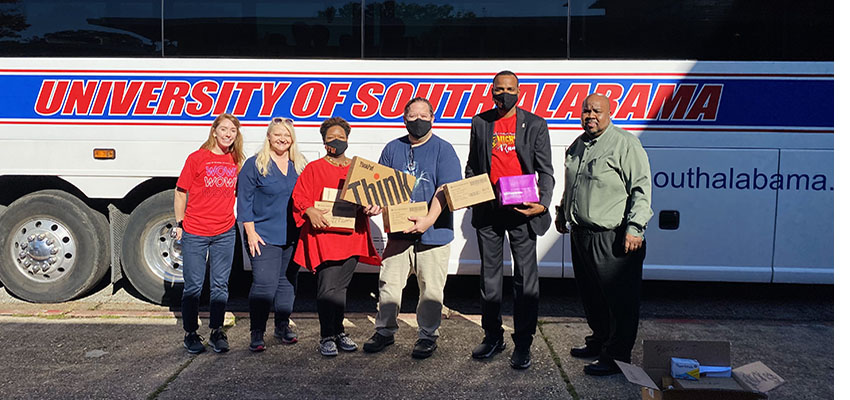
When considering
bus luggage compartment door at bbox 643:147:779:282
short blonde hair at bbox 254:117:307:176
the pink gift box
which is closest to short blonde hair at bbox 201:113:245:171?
short blonde hair at bbox 254:117:307:176

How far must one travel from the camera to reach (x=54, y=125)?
20.2 feet

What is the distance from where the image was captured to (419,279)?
4.86 m

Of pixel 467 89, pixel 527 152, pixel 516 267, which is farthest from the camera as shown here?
pixel 467 89

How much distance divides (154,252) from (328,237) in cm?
258

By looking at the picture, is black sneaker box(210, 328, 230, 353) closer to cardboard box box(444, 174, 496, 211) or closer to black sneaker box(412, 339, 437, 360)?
black sneaker box(412, 339, 437, 360)

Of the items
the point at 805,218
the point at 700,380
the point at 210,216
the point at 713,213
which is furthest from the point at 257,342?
the point at 805,218

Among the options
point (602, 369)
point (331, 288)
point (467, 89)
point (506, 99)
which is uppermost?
point (467, 89)

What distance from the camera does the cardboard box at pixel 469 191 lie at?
4.40 metres

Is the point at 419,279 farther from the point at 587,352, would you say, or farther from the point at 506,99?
the point at 506,99

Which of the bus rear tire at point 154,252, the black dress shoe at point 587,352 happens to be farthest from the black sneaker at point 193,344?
the black dress shoe at point 587,352

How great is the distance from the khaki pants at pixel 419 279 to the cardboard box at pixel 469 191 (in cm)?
53

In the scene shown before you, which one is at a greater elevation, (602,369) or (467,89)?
(467,89)

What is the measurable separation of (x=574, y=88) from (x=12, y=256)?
5.49m

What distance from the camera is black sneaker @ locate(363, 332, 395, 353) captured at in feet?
16.1
